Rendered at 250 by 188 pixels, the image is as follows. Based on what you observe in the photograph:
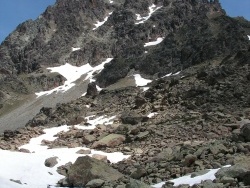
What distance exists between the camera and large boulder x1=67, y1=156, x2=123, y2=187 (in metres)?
18.7

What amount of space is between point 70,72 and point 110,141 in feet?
489

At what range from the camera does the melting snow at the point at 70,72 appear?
155438mm

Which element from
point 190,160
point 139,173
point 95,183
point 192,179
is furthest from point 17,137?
point 192,179

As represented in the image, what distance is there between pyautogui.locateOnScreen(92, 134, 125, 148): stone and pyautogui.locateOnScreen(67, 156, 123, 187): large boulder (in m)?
6.53

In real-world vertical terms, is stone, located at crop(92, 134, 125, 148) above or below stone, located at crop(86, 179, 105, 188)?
above

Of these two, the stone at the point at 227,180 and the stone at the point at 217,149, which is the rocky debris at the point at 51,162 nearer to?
the stone at the point at 217,149

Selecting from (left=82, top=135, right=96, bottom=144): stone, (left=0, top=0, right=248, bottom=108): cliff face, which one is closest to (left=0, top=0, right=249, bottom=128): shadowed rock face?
(left=0, top=0, right=248, bottom=108): cliff face

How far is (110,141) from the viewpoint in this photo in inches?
1045

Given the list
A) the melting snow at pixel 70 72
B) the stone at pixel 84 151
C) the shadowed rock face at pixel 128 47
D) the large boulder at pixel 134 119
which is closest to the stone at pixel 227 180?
the stone at pixel 84 151

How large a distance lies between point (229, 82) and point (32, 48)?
167745 millimetres

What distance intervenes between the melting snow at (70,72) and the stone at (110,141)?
122 m

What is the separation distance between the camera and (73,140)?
1168 inches

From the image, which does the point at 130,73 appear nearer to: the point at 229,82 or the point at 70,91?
the point at 70,91

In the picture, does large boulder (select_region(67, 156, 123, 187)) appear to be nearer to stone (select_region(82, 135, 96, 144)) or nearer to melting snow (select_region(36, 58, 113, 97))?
stone (select_region(82, 135, 96, 144))
